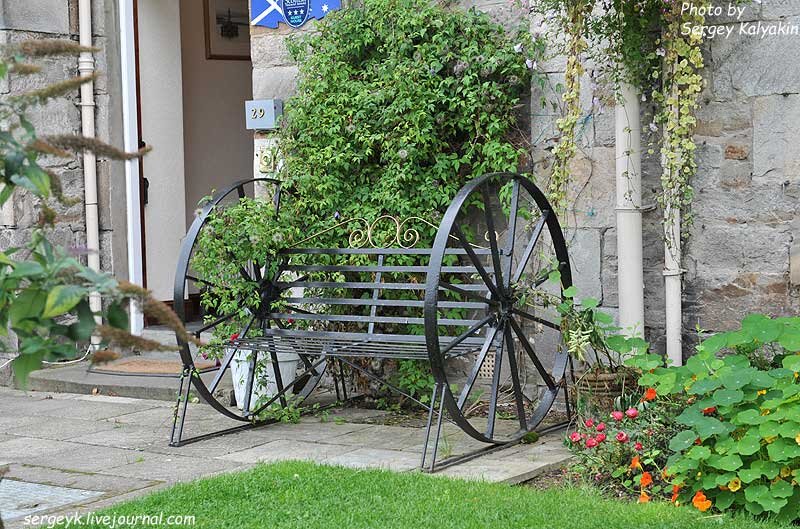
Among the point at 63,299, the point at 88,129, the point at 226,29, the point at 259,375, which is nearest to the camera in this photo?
the point at 63,299

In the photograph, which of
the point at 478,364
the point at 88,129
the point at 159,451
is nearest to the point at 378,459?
the point at 478,364

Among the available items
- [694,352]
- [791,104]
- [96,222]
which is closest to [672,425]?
[694,352]

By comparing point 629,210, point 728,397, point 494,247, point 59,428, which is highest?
point 629,210

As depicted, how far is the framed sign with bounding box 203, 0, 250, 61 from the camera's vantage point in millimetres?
8508

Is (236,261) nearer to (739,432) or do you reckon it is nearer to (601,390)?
(601,390)

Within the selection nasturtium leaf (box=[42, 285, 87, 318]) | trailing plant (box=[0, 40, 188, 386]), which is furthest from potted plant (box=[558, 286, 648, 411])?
nasturtium leaf (box=[42, 285, 87, 318])

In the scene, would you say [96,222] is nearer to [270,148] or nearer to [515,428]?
[270,148]

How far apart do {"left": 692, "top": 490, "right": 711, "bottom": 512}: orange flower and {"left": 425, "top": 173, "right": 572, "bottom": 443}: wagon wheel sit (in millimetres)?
1025

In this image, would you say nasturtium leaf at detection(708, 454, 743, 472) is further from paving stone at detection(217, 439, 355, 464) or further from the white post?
the white post

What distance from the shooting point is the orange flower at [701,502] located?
373cm

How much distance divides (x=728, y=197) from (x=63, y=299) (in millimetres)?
3672

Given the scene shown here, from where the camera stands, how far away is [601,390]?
4.71 metres

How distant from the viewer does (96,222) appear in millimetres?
7301

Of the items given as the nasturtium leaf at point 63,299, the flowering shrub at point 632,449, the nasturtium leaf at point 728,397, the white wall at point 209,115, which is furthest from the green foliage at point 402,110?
the nasturtium leaf at point 63,299
